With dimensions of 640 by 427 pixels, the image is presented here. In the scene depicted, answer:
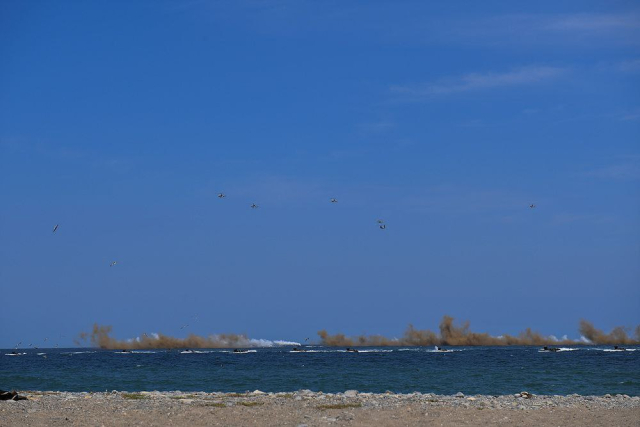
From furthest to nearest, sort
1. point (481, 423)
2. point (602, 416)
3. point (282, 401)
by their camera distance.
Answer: point (282, 401)
point (602, 416)
point (481, 423)

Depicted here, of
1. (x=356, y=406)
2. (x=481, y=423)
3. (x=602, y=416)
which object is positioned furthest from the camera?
(x=356, y=406)

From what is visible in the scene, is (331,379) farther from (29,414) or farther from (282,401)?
(29,414)

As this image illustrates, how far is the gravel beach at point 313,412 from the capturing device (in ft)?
66.4

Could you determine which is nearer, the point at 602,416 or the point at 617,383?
the point at 602,416

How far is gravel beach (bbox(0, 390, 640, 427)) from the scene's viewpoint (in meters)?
20.2

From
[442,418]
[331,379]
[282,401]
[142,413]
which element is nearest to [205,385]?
[331,379]

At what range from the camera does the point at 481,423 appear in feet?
65.5

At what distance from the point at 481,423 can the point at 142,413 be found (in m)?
9.35

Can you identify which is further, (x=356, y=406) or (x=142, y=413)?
(x=356, y=406)

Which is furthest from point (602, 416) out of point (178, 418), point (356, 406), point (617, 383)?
point (617, 383)

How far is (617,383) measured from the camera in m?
42.2

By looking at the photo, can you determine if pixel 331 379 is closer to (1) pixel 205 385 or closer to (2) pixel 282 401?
(1) pixel 205 385

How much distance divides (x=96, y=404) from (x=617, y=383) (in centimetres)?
2900

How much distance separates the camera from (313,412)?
876 inches
